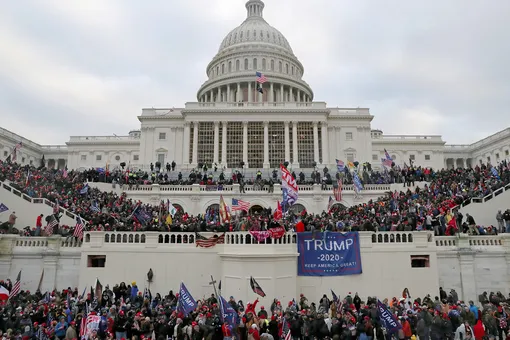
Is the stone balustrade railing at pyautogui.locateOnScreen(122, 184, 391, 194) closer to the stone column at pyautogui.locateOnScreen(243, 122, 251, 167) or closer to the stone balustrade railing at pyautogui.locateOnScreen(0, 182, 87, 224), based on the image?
the stone balustrade railing at pyautogui.locateOnScreen(0, 182, 87, 224)

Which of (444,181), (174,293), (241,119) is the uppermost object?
(241,119)

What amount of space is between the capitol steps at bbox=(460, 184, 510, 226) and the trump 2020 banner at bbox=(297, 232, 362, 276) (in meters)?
13.3

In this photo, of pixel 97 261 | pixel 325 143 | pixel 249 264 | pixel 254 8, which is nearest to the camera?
pixel 249 264

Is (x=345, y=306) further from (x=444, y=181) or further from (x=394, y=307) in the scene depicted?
(x=444, y=181)

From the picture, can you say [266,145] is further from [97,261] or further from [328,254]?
[97,261]

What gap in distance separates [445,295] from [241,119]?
4866 centimetres

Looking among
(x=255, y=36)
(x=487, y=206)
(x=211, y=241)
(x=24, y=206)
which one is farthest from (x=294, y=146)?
(x=211, y=241)

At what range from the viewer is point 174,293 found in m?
20.5

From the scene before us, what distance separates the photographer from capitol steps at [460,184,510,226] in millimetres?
28469

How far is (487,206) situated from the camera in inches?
1128

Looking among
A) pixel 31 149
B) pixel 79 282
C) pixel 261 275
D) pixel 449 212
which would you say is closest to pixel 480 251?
pixel 449 212

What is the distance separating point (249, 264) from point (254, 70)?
236 ft

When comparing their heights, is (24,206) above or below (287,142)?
below

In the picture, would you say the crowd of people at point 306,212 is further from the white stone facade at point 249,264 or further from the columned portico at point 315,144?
the columned portico at point 315,144
